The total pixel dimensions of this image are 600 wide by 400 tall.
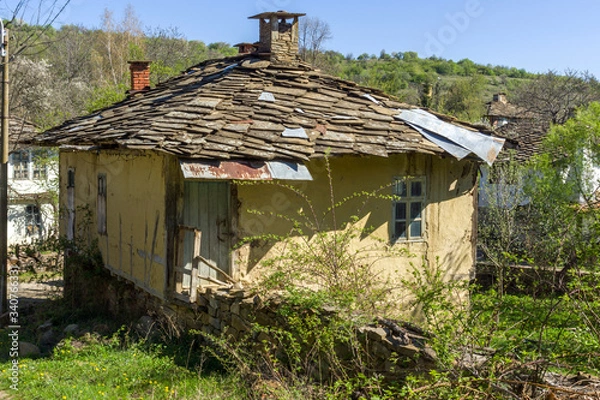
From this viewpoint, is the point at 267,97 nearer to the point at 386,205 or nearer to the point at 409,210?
the point at 386,205

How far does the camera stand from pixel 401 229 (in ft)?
34.0

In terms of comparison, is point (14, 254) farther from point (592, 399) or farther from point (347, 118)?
point (592, 399)

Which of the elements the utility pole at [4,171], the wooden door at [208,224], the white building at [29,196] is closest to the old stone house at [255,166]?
the wooden door at [208,224]

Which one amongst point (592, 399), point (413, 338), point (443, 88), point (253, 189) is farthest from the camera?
point (443, 88)

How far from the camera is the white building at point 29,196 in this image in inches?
973

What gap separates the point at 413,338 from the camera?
5.86 m

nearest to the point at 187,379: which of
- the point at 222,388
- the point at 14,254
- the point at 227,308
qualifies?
the point at 222,388

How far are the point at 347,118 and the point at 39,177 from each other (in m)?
19.1

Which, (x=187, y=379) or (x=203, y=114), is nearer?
(x=187, y=379)

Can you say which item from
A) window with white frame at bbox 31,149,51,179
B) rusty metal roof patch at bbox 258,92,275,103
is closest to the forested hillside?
window with white frame at bbox 31,149,51,179

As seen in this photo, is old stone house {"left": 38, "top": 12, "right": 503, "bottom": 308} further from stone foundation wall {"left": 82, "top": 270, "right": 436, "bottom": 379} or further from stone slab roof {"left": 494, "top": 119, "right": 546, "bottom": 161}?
stone slab roof {"left": 494, "top": 119, "right": 546, "bottom": 161}

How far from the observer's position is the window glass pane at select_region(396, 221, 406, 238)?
10.3 m

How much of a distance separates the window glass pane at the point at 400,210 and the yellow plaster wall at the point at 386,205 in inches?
8.1

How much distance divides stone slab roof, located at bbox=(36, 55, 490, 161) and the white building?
13.7 metres
